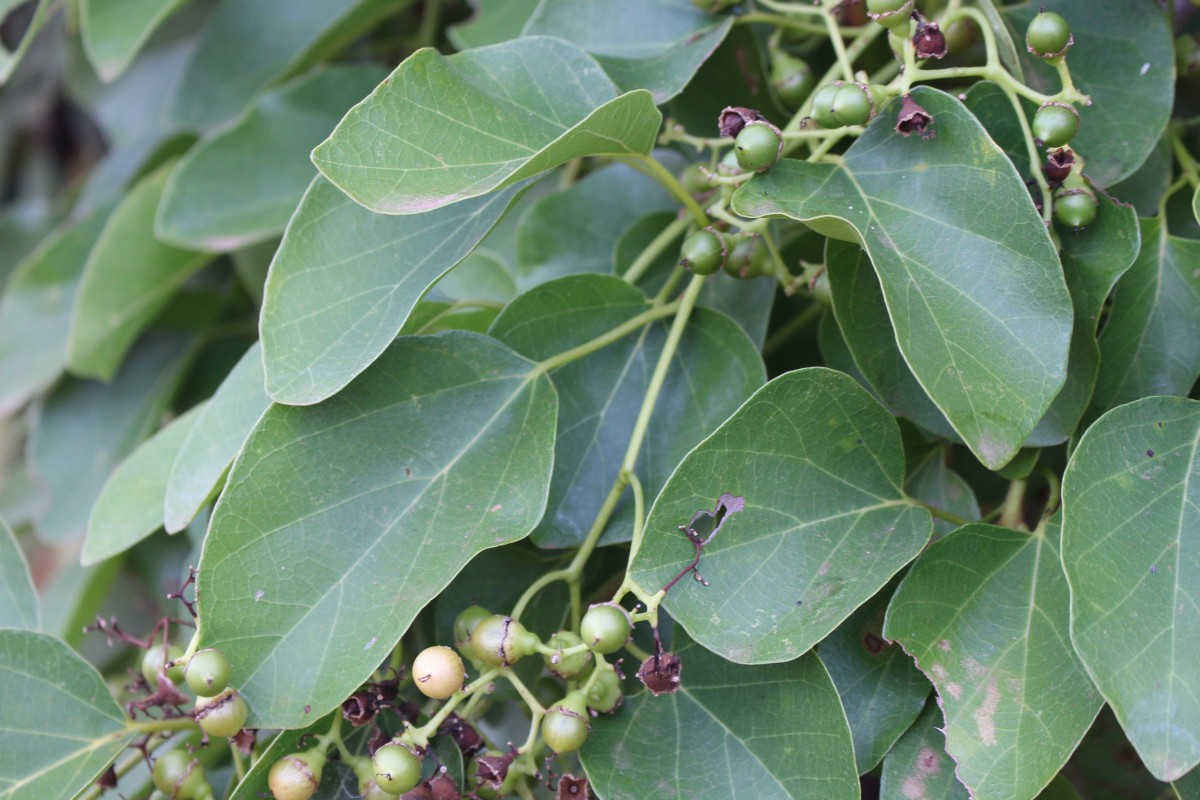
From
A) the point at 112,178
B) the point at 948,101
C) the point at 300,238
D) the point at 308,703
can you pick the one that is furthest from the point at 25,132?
the point at 948,101

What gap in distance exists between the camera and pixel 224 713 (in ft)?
1.94

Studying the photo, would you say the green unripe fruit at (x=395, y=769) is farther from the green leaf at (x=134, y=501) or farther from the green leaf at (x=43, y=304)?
the green leaf at (x=43, y=304)

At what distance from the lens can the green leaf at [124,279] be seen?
113 cm

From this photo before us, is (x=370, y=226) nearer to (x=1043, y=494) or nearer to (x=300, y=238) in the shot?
(x=300, y=238)

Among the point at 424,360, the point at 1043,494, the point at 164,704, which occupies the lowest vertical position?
the point at 1043,494

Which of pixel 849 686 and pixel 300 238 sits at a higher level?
pixel 300 238

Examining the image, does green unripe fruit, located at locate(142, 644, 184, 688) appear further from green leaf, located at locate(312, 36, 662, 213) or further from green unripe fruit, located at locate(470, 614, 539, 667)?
green leaf, located at locate(312, 36, 662, 213)

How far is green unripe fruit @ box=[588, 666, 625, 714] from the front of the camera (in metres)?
0.61

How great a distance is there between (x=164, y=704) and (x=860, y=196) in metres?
0.52

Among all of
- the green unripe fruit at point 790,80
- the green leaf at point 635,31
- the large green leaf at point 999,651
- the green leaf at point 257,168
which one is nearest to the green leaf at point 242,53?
the green leaf at point 257,168

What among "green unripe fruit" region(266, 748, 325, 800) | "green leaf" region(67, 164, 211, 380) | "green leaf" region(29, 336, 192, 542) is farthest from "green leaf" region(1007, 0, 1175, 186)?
"green leaf" region(29, 336, 192, 542)

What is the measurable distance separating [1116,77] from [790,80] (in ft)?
0.72

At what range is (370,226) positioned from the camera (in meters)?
0.67

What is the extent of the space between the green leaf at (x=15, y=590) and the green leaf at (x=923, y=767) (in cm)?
63
